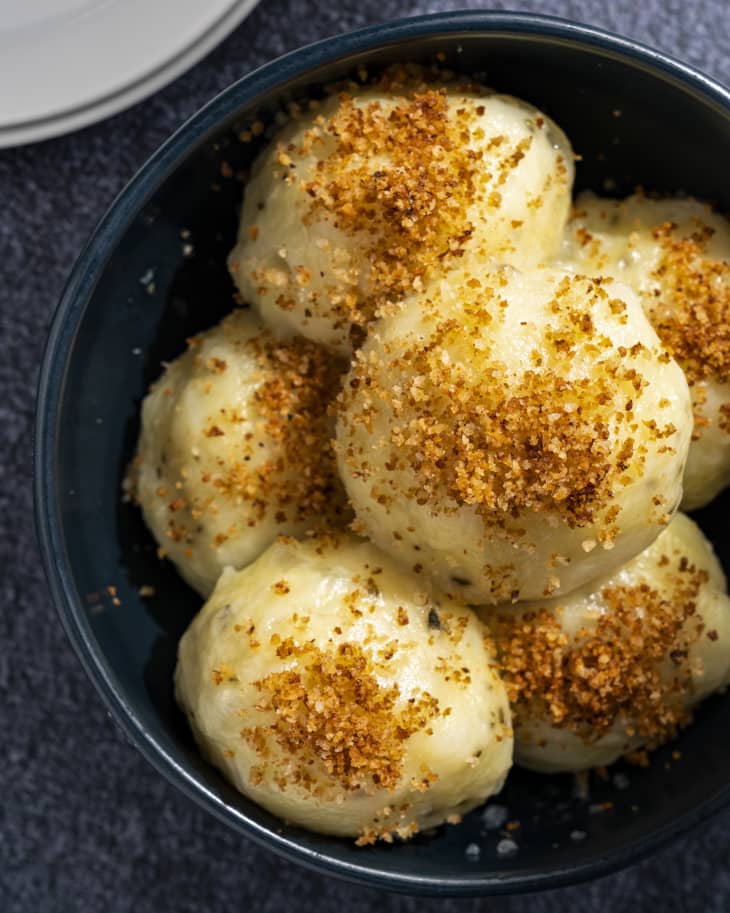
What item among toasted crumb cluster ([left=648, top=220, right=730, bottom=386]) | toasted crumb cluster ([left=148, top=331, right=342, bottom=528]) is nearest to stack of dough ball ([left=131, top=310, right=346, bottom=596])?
toasted crumb cluster ([left=148, top=331, right=342, bottom=528])

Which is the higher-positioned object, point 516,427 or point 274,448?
point 516,427

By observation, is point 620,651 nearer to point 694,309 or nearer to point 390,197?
point 694,309

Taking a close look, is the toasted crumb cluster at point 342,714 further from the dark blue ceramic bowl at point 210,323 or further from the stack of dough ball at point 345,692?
the dark blue ceramic bowl at point 210,323

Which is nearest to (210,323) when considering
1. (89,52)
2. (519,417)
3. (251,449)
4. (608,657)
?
(251,449)

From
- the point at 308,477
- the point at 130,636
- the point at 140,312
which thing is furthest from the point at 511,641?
the point at 140,312

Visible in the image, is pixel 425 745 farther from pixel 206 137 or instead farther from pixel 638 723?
pixel 206 137

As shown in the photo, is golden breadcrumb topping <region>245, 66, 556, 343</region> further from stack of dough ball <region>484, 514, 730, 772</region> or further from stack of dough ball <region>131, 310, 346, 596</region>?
stack of dough ball <region>484, 514, 730, 772</region>

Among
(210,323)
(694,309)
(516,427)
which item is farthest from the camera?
(210,323)

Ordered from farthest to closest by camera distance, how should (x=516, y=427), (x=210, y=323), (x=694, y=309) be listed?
(x=210, y=323), (x=694, y=309), (x=516, y=427)
